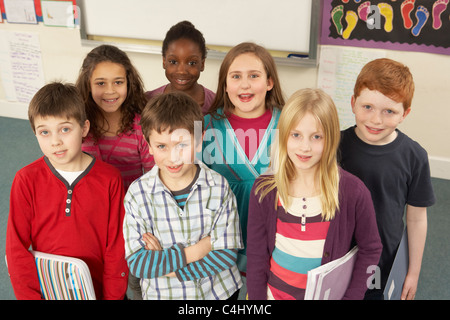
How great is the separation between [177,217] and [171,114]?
0.98ft

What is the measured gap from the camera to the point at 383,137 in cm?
130

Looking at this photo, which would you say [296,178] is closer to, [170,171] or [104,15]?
[170,171]

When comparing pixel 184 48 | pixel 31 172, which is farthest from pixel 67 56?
pixel 31 172

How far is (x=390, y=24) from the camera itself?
8.63ft

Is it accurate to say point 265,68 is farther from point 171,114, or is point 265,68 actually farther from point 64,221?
point 64,221

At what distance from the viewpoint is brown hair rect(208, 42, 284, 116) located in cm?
148

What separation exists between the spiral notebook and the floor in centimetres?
69

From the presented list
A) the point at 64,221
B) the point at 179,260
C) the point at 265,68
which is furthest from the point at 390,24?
the point at 64,221

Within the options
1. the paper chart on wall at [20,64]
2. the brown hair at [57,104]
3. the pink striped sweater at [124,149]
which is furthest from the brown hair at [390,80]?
the paper chart on wall at [20,64]

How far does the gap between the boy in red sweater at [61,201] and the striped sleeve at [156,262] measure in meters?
0.18

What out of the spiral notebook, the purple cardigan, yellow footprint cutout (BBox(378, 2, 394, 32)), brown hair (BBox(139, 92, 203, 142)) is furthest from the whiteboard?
the spiral notebook

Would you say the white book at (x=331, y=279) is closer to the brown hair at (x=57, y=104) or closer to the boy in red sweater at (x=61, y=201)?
the boy in red sweater at (x=61, y=201)

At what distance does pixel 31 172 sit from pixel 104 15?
2.25m

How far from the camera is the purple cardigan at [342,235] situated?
46.3 inches
